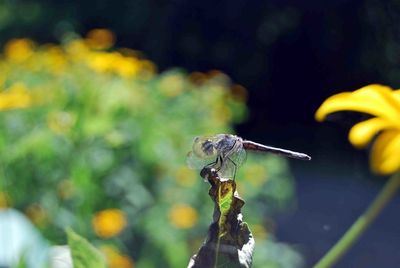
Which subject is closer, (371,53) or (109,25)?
(371,53)

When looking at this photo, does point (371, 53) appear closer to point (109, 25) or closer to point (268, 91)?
point (268, 91)

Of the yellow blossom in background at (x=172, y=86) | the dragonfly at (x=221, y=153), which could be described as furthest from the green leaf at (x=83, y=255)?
the yellow blossom in background at (x=172, y=86)

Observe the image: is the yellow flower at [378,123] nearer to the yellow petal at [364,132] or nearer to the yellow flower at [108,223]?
the yellow petal at [364,132]

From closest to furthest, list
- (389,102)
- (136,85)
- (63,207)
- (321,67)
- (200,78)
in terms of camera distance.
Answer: (389,102), (63,207), (136,85), (200,78), (321,67)

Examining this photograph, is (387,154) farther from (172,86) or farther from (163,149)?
(172,86)

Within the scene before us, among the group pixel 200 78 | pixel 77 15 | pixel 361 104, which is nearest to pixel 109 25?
pixel 77 15

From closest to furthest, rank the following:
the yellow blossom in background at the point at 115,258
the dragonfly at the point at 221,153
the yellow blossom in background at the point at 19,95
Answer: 1. the dragonfly at the point at 221,153
2. the yellow blossom in background at the point at 115,258
3. the yellow blossom in background at the point at 19,95

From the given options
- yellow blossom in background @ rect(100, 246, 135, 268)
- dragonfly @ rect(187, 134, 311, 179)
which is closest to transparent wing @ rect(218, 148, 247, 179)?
dragonfly @ rect(187, 134, 311, 179)
